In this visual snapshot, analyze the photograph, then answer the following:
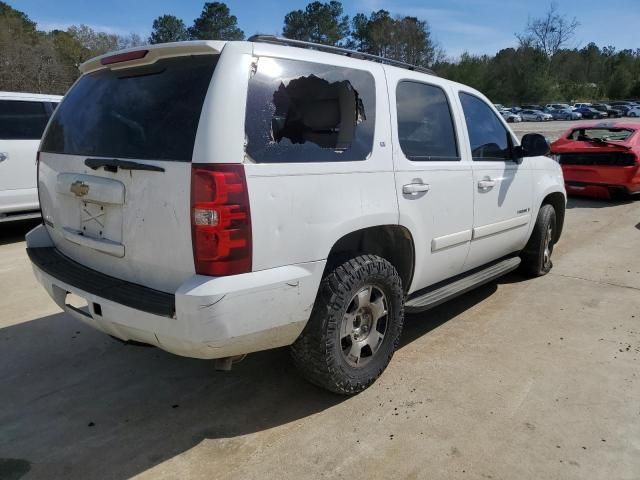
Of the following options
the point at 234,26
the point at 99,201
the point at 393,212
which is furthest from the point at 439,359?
the point at 234,26

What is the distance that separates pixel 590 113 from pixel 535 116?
810 centimetres

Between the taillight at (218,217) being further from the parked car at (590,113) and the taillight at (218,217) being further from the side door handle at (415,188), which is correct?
the parked car at (590,113)

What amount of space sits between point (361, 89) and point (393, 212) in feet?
2.46

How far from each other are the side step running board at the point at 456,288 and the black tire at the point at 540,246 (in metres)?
0.44

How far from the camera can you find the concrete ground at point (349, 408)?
2582 millimetres

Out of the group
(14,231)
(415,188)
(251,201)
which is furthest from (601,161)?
(14,231)

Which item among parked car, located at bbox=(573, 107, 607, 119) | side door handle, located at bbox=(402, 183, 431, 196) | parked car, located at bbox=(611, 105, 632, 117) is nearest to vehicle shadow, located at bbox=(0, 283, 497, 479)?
side door handle, located at bbox=(402, 183, 431, 196)

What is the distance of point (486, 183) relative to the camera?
13.3ft

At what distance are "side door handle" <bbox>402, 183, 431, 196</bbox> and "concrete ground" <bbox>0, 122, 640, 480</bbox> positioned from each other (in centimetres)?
118

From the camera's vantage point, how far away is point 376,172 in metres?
3.02

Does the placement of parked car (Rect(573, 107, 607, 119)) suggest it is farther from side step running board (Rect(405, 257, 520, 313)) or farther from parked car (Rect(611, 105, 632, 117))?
side step running board (Rect(405, 257, 520, 313))

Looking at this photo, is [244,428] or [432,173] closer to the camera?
[244,428]

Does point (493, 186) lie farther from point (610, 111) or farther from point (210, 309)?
point (610, 111)

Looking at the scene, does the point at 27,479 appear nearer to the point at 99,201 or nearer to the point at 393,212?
the point at 99,201
